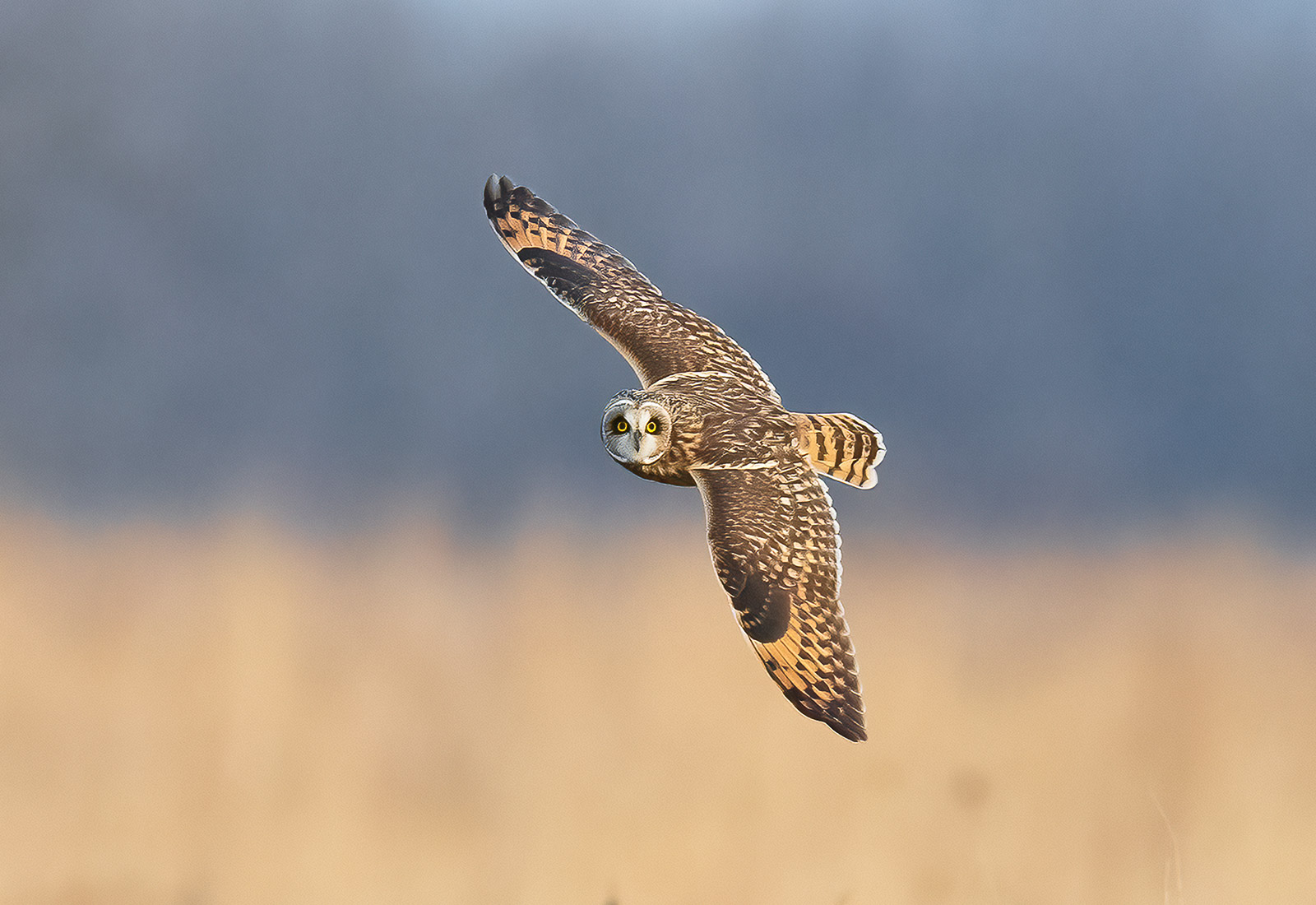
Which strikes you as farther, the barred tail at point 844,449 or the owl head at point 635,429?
the barred tail at point 844,449

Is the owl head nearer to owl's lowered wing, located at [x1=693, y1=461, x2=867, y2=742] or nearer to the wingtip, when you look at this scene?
owl's lowered wing, located at [x1=693, y1=461, x2=867, y2=742]

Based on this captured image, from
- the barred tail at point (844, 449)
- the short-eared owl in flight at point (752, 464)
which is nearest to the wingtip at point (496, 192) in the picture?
the short-eared owl in flight at point (752, 464)

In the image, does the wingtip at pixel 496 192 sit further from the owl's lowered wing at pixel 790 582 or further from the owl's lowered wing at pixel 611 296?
the owl's lowered wing at pixel 790 582

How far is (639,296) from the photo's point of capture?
5.00m

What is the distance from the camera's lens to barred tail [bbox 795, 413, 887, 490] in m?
4.39

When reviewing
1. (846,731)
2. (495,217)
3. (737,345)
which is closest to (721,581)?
(846,731)

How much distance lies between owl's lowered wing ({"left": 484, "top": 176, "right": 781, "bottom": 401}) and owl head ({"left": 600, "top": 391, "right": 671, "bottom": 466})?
0.67 m

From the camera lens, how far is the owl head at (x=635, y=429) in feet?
12.9

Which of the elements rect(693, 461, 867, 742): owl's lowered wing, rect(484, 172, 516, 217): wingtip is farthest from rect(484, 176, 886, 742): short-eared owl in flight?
rect(484, 172, 516, 217): wingtip

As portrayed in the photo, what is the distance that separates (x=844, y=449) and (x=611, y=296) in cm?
→ 143

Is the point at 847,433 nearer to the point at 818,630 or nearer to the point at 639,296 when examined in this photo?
the point at 818,630

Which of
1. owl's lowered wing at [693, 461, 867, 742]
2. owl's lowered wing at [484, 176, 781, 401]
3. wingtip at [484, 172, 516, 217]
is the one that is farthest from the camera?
wingtip at [484, 172, 516, 217]

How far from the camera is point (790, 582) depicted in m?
3.92

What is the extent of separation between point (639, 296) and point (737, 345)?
0.60 m
